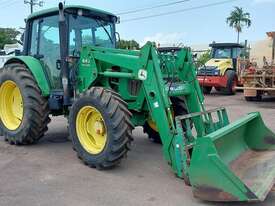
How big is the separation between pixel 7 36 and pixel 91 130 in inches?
2288

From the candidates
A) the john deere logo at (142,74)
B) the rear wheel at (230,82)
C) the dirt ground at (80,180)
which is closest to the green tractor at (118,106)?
the john deere logo at (142,74)

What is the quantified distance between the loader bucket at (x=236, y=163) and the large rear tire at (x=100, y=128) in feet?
4.19

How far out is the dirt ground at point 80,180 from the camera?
483 centimetres

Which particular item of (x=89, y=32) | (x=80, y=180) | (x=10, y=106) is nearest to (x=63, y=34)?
(x=89, y=32)

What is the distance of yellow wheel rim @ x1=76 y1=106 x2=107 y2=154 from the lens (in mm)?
6047

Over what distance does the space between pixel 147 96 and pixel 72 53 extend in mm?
1871

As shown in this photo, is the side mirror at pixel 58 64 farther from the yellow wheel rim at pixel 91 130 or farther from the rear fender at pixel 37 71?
the yellow wheel rim at pixel 91 130

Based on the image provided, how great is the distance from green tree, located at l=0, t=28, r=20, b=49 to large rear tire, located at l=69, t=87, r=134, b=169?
52399 mm

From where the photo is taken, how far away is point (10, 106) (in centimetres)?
792

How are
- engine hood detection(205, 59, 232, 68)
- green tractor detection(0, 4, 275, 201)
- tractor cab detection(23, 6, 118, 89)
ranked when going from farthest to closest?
1. engine hood detection(205, 59, 232, 68)
2. tractor cab detection(23, 6, 118, 89)
3. green tractor detection(0, 4, 275, 201)

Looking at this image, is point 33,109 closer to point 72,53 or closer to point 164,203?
point 72,53

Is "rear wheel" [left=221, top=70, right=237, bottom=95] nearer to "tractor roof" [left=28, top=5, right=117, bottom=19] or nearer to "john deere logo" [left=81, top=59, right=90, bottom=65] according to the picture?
"tractor roof" [left=28, top=5, right=117, bottom=19]

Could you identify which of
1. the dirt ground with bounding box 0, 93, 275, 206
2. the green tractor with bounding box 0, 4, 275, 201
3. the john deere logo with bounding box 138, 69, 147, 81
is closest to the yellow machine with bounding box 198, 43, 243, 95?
the green tractor with bounding box 0, 4, 275, 201

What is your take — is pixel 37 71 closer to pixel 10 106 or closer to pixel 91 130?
pixel 10 106
